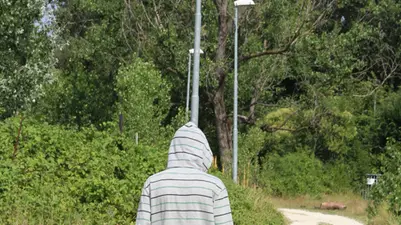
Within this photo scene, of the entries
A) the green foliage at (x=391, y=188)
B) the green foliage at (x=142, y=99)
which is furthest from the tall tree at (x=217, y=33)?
the green foliage at (x=391, y=188)

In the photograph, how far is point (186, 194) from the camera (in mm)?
4449

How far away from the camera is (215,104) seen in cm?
3216

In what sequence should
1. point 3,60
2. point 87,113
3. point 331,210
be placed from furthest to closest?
point 87,113 < point 331,210 < point 3,60

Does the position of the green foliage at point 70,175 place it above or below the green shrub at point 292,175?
above

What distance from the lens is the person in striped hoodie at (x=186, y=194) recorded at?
174 inches

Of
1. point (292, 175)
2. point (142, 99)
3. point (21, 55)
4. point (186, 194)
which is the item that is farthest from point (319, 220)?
point (186, 194)

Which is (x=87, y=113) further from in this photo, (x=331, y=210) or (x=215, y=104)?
(x=331, y=210)

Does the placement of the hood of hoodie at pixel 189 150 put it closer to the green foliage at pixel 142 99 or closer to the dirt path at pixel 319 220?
the dirt path at pixel 319 220

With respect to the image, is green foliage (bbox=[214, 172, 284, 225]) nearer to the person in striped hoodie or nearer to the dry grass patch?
the dry grass patch

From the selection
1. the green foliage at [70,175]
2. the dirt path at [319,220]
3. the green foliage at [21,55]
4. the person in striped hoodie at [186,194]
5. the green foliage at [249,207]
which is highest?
the green foliage at [21,55]

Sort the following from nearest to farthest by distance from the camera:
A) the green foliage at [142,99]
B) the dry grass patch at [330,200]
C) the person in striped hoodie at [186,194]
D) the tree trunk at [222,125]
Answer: the person in striped hoodie at [186,194], the green foliage at [142,99], the dry grass patch at [330,200], the tree trunk at [222,125]

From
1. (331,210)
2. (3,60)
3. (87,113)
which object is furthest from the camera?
(87,113)

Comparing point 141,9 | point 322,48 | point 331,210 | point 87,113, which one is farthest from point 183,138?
point 87,113

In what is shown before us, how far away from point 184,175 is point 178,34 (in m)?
28.0
